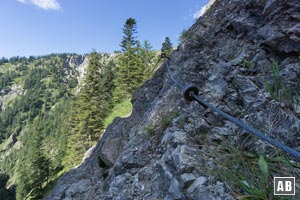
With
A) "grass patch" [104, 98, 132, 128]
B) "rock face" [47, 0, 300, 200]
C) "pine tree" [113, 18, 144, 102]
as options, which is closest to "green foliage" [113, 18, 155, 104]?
"pine tree" [113, 18, 144, 102]

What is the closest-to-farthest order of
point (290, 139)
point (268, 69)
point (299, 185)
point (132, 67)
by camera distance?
point (299, 185) → point (290, 139) → point (268, 69) → point (132, 67)

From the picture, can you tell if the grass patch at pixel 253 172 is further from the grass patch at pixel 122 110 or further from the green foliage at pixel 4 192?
the green foliage at pixel 4 192

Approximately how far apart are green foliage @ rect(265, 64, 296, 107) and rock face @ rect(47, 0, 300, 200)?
3 cm

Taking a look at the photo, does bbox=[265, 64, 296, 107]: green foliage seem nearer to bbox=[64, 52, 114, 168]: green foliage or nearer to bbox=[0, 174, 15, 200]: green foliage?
bbox=[64, 52, 114, 168]: green foliage

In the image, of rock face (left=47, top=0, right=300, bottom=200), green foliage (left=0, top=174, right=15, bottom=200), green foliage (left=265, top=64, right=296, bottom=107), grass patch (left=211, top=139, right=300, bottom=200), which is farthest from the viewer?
green foliage (left=0, top=174, right=15, bottom=200)

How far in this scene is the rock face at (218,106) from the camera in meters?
3.12

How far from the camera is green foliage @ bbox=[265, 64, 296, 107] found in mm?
3356

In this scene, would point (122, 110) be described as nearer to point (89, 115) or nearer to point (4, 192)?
point (89, 115)

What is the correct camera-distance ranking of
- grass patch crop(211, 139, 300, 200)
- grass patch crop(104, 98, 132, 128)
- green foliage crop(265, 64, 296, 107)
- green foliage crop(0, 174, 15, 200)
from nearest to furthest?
1. grass patch crop(211, 139, 300, 200)
2. green foliage crop(265, 64, 296, 107)
3. grass patch crop(104, 98, 132, 128)
4. green foliage crop(0, 174, 15, 200)

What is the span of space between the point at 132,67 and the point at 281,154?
3180 cm

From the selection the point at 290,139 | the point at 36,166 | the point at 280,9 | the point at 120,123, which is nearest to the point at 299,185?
the point at 290,139

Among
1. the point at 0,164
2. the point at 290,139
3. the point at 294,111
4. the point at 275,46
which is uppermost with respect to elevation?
the point at 275,46

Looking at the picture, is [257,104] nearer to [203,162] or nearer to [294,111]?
[294,111]

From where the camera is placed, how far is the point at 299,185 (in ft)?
7.65
